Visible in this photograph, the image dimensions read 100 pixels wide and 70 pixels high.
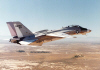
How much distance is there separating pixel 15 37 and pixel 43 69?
33898 millimetres

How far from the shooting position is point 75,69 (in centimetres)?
4331

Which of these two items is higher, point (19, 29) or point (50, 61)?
point (19, 29)

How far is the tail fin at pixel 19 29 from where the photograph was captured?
12374mm

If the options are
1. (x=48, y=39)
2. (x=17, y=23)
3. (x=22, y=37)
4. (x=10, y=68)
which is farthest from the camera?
(x=10, y=68)

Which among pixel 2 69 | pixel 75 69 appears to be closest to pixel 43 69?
pixel 75 69

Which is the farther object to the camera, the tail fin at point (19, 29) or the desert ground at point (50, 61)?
the desert ground at point (50, 61)

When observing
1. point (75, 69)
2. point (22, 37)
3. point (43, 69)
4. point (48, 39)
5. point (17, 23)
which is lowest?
point (75, 69)

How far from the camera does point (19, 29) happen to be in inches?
494

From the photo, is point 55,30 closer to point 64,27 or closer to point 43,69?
point 64,27

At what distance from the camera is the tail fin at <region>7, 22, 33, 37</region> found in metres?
12.4

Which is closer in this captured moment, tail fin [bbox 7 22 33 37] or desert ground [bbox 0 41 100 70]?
tail fin [bbox 7 22 33 37]

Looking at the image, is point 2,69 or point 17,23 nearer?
point 17,23

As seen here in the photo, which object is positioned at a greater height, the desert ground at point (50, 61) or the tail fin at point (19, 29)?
the tail fin at point (19, 29)

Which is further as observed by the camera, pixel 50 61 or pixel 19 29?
pixel 50 61
